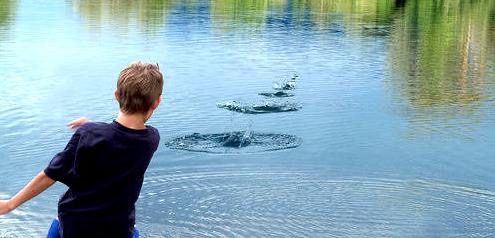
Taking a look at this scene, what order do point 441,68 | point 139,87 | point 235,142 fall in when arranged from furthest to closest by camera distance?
point 441,68
point 235,142
point 139,87

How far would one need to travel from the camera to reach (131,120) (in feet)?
14.5

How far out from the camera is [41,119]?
Result: 17.9 meters

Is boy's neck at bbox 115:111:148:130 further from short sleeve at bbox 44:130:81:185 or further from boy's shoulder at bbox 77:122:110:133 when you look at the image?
short sleeve at bbox 44:130:81:185

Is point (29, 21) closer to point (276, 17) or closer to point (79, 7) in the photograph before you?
point (79, 7)

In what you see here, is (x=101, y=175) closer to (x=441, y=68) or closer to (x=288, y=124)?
(x=288, y=124)

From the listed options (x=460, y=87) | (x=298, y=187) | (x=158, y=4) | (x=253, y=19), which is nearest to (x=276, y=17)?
(x=253, y=19)

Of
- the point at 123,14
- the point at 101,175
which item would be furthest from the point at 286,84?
the point at 123,14

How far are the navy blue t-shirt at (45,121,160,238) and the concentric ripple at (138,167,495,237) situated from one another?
587 centimetres

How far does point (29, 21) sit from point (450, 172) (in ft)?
126

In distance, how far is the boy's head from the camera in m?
4.20

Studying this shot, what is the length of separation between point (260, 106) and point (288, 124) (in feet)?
7.27

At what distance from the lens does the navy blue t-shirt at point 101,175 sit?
4.32 m

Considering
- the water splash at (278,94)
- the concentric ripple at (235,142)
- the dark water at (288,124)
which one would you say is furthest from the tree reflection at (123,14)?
the concentric ripple at (235,142)

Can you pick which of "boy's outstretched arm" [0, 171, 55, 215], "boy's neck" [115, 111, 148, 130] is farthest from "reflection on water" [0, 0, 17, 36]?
"boy's neck" [115, 111, 148, 130]
